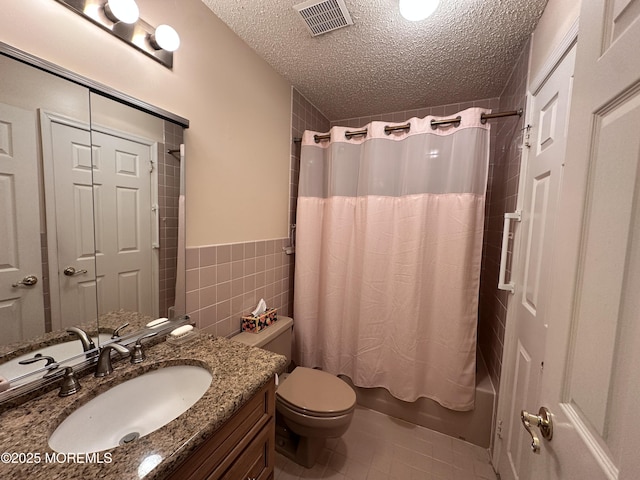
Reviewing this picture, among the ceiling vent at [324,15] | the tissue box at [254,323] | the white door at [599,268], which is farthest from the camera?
the tissue box at [254,323]

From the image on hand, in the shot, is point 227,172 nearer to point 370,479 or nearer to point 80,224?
point 80,224

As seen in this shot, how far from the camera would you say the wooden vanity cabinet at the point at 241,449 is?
65 centimetres

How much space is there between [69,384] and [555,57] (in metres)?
2.02

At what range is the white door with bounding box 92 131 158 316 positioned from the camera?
2.89 ft

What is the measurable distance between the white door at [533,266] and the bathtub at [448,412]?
0.56 feet

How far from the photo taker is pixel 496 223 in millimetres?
1805

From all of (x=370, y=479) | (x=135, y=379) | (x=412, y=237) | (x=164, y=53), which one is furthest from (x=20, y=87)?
(x=370, y=479)

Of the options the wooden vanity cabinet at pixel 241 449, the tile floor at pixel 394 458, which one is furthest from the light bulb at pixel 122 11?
the tile floor at pixel 394 458

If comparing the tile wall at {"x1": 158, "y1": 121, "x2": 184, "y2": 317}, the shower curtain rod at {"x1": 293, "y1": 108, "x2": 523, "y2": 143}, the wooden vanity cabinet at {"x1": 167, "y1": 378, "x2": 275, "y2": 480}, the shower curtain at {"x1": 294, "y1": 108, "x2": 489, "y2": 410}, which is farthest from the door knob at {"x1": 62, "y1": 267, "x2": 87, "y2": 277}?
the shower curtain rod at {"x1": 293, "y1": 108, "x2": 523, "y2": 143}

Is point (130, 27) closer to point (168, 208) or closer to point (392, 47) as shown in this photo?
point (168, 208)

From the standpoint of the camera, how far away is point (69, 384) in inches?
29.0

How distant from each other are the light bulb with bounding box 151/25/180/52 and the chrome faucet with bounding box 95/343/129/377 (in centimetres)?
117

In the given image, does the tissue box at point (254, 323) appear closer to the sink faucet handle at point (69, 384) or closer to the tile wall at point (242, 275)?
the tile wall at point (242, 275)

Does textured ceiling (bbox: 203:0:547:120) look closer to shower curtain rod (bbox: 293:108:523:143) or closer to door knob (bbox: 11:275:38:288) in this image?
shower curtain rod (bbox: 293:108:523:143)
